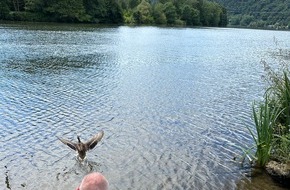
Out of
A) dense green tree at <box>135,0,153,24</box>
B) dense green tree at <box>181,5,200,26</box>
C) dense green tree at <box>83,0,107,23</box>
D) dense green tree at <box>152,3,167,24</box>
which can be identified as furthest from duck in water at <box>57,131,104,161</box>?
dense green tree at <box>181,5,200,26</box>

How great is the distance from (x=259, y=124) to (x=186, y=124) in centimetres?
520

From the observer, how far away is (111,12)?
346 feet

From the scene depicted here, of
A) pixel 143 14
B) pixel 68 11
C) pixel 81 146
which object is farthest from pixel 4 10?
pixel 81 146

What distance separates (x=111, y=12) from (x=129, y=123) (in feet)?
307

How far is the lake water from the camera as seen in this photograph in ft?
35.4

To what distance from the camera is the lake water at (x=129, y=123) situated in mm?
10797

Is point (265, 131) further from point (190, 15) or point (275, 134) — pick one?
point (190, 15)

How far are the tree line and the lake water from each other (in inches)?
2446

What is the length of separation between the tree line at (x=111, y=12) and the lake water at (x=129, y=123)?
204 ft

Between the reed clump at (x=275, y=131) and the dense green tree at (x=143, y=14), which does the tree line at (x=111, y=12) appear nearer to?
the dense green tree at (x=143, y=14)

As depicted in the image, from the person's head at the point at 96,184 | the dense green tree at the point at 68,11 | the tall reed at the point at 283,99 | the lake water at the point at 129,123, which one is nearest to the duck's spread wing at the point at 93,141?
the lake water at the point at 129,123

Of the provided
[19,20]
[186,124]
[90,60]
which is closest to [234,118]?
[186,124]

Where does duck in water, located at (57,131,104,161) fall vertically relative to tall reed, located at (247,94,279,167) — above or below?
below

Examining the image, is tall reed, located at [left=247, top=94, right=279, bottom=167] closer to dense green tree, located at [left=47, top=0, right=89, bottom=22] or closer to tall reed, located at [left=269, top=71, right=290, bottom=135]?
tall reed, located at [left=269, top=71, right=290, bottom=135]
